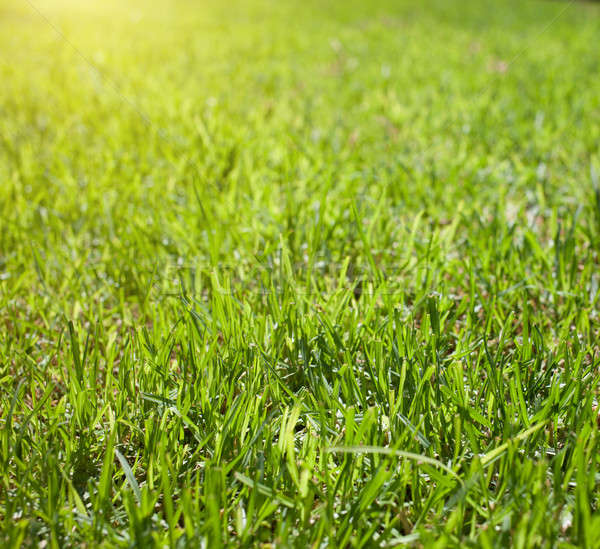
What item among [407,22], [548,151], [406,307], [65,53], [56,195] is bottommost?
[406,307]

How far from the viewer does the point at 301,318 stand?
1391 mm

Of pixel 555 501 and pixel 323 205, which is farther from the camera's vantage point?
pixel 323 205

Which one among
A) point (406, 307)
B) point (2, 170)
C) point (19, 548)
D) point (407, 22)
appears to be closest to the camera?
point (19, 548)

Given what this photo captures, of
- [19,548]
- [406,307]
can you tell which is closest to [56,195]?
[406,307]

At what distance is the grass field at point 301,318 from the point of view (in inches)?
38.4

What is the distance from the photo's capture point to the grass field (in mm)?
977

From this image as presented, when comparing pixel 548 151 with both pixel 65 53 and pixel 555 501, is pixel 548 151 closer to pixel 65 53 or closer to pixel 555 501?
pixel 555 501

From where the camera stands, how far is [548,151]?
2.85m

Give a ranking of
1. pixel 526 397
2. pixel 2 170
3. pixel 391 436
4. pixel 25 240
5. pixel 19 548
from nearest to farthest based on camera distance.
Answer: pixel 19 548 → pixel 391 436 → pixel 526 397 → pixel 25 240 → pixel 2 170

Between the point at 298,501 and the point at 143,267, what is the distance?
3.73 ft

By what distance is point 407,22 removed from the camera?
898 cm

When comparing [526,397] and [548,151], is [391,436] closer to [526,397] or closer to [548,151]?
[526,397]

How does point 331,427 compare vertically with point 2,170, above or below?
below

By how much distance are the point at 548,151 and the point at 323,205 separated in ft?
5.41
